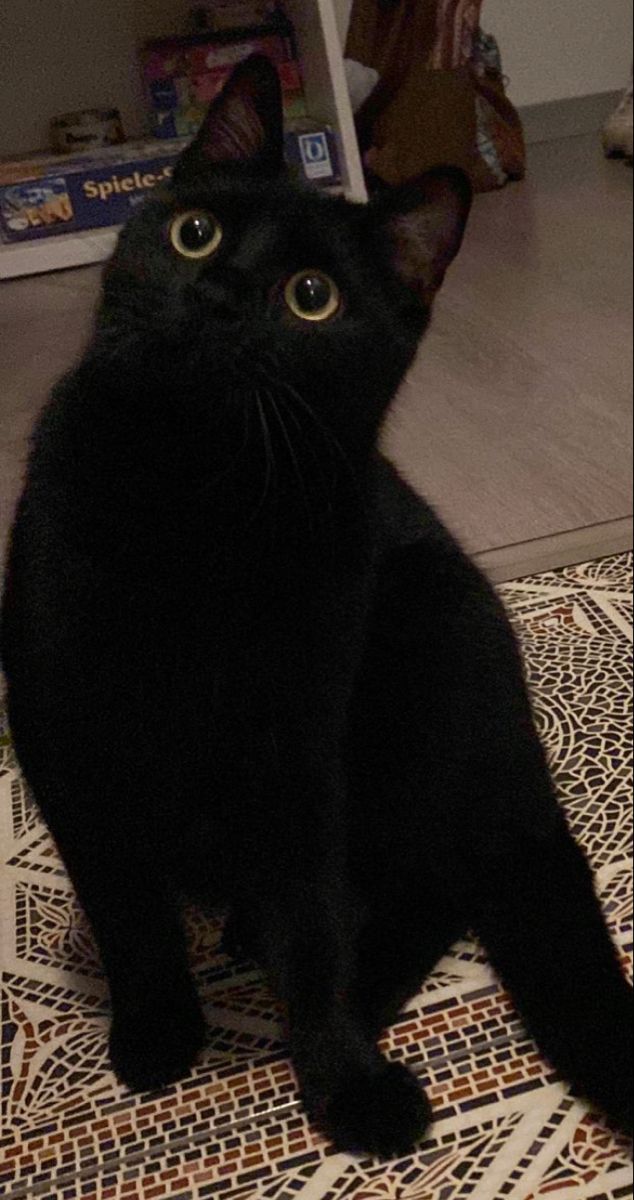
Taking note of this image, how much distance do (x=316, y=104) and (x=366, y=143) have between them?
4 cm

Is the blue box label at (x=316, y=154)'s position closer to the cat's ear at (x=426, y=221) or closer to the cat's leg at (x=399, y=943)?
the cat's ear at (x=426, y=221)

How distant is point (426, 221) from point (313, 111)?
169 millimetres

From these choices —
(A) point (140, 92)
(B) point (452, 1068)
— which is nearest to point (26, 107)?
(A) point (140, 92)

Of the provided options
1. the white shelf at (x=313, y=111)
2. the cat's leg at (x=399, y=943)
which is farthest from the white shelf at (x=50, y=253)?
the cat's leg at (x=399, y=943)

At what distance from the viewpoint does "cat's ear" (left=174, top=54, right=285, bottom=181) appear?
0.58 metres

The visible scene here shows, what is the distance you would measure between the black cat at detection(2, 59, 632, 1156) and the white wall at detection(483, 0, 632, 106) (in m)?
0.13

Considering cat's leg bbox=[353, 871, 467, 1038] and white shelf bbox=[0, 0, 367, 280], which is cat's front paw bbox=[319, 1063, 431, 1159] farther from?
white shelf bbox=[0, 0, 367, 280]

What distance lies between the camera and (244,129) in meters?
0.60

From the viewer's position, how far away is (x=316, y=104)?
68 cm

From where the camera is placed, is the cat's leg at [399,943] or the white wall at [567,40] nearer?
the white wall at [567,40]

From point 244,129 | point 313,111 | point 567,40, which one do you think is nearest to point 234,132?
point 244,129

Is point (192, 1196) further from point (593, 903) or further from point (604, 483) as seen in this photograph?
point (604, 483)

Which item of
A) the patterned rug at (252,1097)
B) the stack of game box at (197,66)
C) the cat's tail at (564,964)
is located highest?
the stack of game box at (197,66)

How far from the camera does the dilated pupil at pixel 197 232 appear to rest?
55cm
